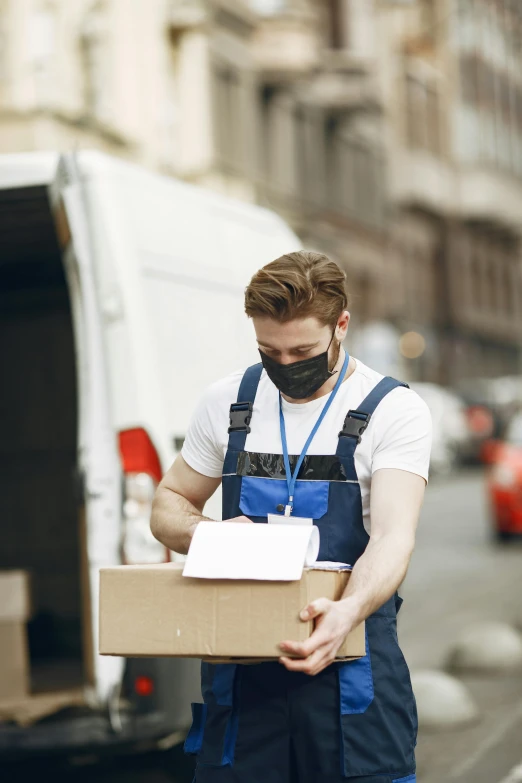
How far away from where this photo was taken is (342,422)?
3.63 metres

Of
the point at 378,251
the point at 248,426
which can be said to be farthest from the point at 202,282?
the point at 378,251

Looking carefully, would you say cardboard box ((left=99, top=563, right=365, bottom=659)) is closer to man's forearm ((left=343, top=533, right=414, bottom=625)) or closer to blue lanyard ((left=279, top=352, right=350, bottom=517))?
man's forearm ((left=343, top=533, right=414, bottom=625))

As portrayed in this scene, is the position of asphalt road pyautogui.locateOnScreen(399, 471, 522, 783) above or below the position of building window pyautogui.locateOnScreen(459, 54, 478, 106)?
below

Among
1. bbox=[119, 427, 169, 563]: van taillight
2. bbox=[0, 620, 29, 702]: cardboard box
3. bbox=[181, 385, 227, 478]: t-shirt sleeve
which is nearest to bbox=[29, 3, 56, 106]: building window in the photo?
bbox=[0, 620, 29, 702]: cardboard box

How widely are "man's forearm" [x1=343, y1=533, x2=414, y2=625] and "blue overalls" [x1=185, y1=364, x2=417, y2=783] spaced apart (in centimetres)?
15

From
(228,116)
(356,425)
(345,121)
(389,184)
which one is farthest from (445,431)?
(356,425)

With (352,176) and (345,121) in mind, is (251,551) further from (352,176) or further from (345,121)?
(352,176)

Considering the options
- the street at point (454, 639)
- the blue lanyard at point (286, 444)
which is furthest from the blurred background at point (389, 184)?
the blue lanyard at point (286, 444)

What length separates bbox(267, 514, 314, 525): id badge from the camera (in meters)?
3.55

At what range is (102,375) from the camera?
5691 millimetres

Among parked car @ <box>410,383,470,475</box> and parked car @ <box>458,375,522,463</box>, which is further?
parked car @ <box>458,375,522,463</box>

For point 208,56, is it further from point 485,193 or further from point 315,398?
point 315,398

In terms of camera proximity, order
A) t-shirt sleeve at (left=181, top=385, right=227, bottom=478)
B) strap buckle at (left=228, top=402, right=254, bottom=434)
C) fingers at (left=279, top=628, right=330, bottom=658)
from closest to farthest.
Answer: fingers at (left=279, top=628, right=330, bottom=658), strap buckle at (left=228, top=402, right=254, bottom=434), t-shirt sleeve at (left=181, top=385, right=227, bottom=478)

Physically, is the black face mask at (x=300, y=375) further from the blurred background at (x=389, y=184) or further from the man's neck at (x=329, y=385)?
the blurred background at (x=389, y=184)
